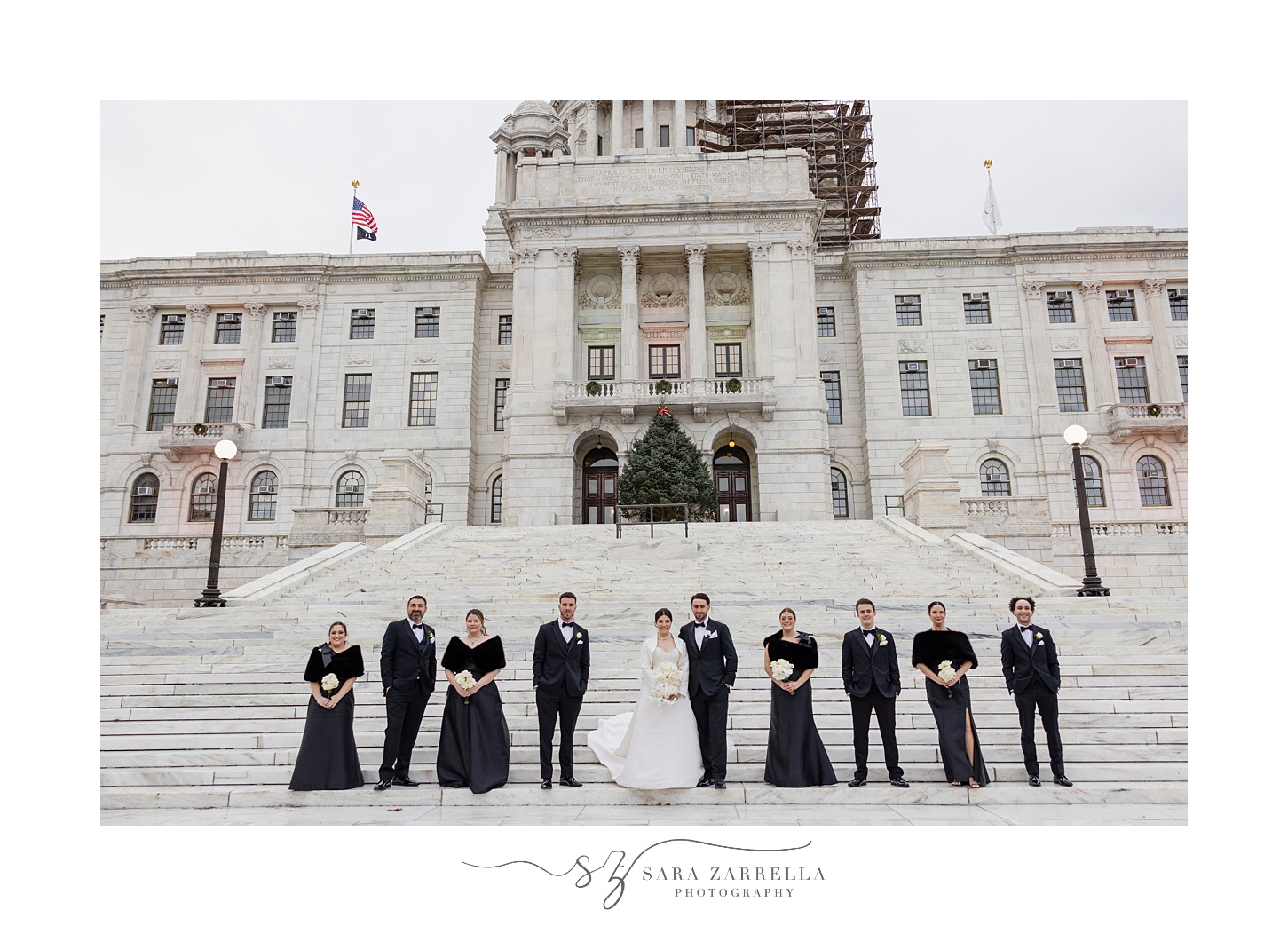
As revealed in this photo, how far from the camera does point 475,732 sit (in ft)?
25.6

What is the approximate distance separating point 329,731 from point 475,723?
1.37 metres

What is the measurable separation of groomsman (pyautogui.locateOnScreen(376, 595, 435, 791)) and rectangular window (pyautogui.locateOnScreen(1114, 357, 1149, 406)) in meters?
33.2

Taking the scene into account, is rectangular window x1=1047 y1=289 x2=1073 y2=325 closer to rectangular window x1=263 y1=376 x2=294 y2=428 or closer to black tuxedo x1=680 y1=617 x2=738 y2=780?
rectangular window x1=263 y1=376 x2=294 y2=428

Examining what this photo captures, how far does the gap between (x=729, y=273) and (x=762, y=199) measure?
3363 millimetres

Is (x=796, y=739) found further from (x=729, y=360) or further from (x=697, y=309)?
(x=729, y=360)

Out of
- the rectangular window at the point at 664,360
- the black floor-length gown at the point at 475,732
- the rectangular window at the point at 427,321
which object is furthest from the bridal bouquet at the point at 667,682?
the rectangular window at the point at 427,321

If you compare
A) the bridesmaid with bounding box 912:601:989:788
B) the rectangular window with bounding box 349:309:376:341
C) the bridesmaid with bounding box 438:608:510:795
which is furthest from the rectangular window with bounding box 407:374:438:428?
the bridesmaid with bounding box 912:601:989:788

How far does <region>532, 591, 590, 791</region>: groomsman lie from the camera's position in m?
7.89

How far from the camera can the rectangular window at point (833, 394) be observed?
35.0 metres

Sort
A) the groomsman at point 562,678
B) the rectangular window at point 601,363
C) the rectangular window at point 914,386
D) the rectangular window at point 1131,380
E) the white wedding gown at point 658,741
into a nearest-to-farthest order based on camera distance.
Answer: the white wedding gown at point 658,741, the groomsman at point 562,678, the rectangular window at point 601,363, the rectangular window at point 1131,380, the rectangular window at point 914,386

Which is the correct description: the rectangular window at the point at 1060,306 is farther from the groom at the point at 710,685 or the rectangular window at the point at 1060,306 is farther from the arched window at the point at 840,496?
the groom at the point at 710,685

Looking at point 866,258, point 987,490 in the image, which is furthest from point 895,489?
point 866,258

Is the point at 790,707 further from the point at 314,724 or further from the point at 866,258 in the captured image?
the point at 866,258

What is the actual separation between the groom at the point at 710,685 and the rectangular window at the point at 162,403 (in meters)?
33.5
